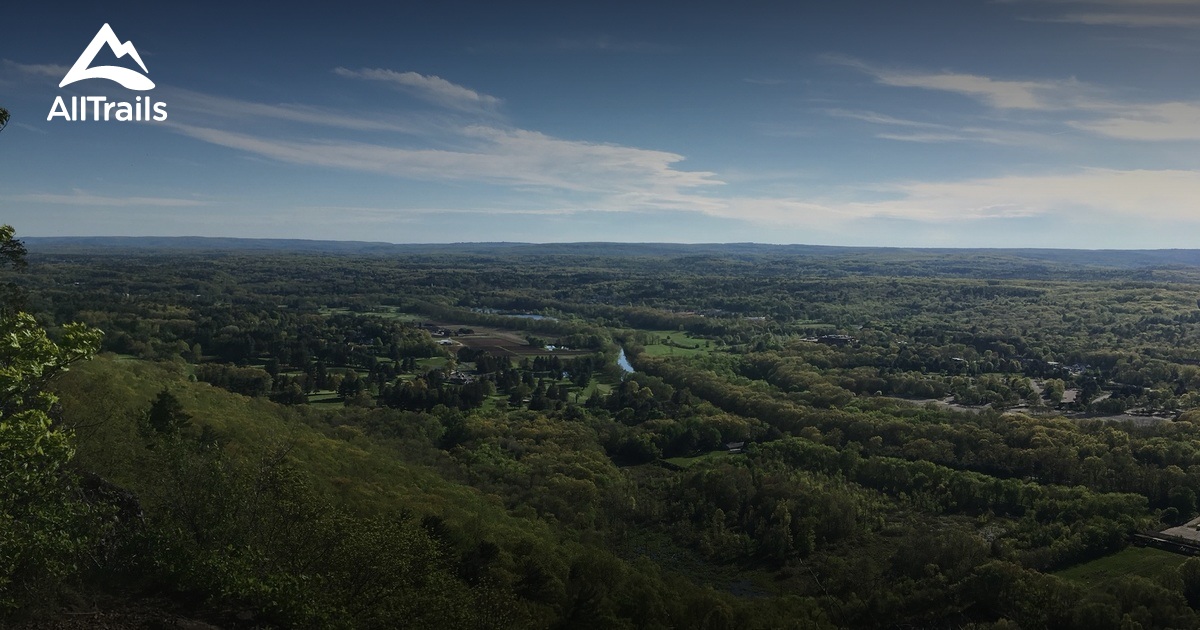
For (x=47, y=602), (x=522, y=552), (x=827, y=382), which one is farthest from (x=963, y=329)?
(x=47, y=602)

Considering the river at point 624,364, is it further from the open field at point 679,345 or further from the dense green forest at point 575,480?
the open field at point 679,345

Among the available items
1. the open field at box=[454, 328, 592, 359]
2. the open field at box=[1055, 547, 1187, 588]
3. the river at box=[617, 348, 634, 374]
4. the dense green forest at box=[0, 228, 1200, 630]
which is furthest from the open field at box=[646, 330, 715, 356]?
the open field at box=[1055, 547, 1187, 588]

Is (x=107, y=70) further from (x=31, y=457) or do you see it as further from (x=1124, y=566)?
(x=1124, y=566)

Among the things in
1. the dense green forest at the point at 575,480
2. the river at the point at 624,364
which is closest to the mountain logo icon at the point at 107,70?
the dense green forest at the point at 575,480

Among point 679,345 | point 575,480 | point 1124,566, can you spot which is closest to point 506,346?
point 679,345

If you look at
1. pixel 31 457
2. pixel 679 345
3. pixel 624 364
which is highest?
pixel 31 457

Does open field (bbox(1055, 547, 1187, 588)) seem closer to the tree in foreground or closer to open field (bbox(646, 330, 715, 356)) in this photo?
the tree in foreground
